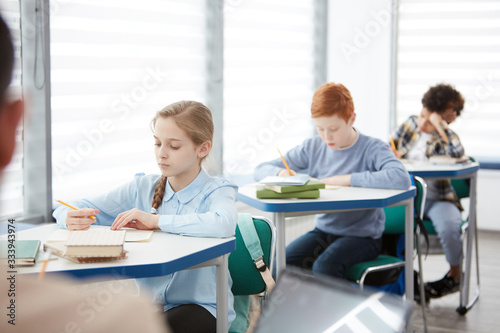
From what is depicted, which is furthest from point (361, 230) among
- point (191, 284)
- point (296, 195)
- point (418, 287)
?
point (191, 284)

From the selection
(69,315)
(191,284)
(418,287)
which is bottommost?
(418,287)

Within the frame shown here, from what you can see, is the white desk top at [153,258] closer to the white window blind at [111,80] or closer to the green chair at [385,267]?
the green chair at [385,267]

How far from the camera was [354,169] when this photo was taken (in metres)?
3.10

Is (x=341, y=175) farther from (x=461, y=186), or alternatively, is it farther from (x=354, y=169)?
(x=461, y=186)

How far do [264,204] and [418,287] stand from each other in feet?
4.52

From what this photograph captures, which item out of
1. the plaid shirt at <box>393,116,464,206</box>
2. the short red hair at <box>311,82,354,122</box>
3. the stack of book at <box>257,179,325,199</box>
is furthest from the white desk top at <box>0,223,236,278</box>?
the plaid shirt at <box>393,116,464,206</box>

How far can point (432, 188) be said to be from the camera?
3742 millimetres

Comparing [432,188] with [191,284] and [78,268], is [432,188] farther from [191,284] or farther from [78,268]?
[78,268]

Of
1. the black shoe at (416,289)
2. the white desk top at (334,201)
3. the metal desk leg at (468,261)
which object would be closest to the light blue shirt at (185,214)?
the white desk top at (334,201)

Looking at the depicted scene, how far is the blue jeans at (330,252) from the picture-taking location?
9.12 feet

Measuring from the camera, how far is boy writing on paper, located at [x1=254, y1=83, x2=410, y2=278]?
9.34 feet

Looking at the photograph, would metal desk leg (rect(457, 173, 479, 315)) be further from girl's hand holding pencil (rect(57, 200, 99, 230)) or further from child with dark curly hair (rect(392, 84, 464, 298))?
girl's hand holding pencil (rect(57, 200, 99, 230))

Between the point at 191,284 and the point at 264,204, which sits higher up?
the point at 264,204

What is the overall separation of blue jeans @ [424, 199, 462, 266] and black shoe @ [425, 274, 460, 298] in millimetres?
115
